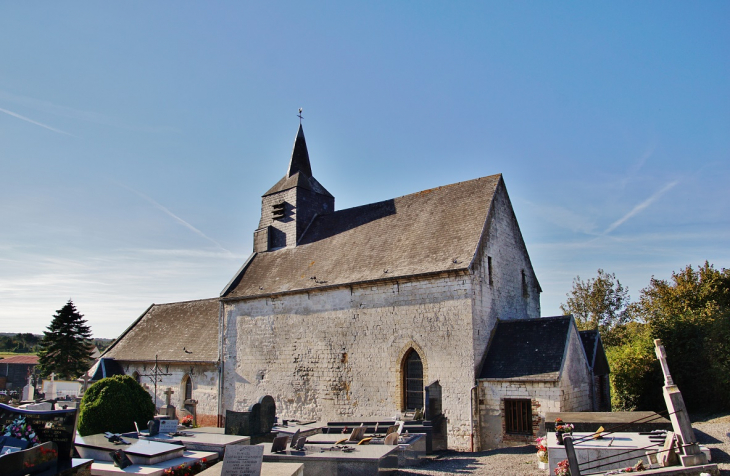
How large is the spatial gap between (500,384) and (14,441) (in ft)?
40.8

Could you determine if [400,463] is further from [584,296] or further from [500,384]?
[584,296]

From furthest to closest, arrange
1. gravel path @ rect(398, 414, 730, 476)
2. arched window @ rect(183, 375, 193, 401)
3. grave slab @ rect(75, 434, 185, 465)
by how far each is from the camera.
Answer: arched window @ rect(183, 375, 193, 401), gravel path @ rect(398, 414, 730, 476), grave slab @ rect(75, 434, 185, 465)

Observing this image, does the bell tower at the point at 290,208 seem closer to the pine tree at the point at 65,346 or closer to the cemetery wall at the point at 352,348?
the cemetery wall at the point at 352,348

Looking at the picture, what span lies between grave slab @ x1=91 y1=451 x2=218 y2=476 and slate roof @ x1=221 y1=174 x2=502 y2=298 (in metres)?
8.90

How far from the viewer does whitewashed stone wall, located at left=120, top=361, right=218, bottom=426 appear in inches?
921

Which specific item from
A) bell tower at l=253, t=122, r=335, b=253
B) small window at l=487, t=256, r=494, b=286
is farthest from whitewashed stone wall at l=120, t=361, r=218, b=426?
small window at l=487, t=256, r=494, b=286

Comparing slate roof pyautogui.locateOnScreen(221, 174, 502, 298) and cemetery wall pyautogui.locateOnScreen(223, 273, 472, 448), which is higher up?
slate roof pyautogui.locateOnScreen(221, 174, 502, 298)

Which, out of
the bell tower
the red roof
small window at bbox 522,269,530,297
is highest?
the bell tower

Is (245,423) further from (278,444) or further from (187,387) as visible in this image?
(187,387)

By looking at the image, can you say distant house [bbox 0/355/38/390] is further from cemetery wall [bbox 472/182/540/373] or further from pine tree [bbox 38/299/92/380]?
cemetery wall [bbox 472/182/540/373]

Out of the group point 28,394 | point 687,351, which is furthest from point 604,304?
point 28,394

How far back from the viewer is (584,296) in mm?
36906

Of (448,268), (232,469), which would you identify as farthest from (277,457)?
(448,268)

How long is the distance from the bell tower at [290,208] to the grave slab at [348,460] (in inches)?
558
